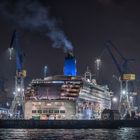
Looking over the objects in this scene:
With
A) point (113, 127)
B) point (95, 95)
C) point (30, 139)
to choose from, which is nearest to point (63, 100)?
point (113, 127)

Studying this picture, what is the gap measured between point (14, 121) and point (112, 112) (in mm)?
44195

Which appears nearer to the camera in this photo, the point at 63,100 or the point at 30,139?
the point at 30,139

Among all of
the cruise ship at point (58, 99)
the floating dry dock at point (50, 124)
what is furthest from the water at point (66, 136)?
the cruise ship at point (58, 99)

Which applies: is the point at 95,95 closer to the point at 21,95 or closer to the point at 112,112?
the point at 112,112

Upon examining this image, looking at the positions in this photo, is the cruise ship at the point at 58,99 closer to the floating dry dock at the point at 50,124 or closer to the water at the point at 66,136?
the floating dry dock at the point at 50,124

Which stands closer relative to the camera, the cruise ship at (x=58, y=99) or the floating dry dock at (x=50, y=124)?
the floating dry dock at (x=50, y=124)

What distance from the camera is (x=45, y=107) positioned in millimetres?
165000

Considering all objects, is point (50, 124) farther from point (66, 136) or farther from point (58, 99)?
point (66, 136)

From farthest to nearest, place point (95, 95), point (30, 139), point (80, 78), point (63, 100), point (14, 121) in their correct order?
point (95, 95) → point (80, 78) → point (63, 100) → point (14, 121) → point (30, 139)

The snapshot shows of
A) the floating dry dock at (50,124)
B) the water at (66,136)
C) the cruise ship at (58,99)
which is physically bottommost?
the water at (66,136)

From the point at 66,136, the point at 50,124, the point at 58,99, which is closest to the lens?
the point at 66,136

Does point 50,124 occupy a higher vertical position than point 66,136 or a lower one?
higher

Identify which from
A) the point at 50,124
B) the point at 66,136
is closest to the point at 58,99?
the point at 50,124

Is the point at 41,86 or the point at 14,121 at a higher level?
the point at 41,86
